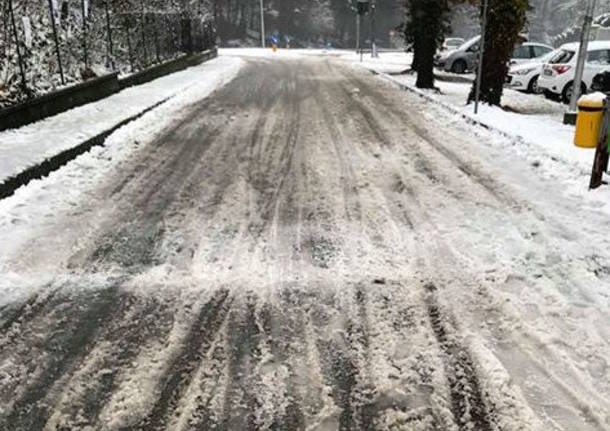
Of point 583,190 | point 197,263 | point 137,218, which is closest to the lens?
point 197,263

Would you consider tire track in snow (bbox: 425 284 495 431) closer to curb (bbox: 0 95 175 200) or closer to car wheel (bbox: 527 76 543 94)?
curb (bbox: 0 95 175 200)

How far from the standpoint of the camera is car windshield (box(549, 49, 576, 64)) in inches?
584

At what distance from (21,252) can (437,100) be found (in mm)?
10894

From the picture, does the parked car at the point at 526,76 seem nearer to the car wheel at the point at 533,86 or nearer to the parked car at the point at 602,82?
the car wheel at the point at 533,86

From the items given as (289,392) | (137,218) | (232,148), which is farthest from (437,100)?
(289,392)

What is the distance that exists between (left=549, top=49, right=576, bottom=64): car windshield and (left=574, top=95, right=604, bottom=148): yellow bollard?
27.7 ft

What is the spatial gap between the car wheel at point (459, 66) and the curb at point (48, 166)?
61.7ft

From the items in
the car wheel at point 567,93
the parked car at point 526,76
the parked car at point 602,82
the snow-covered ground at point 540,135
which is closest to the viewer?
the snow-covered ground at point 540,135

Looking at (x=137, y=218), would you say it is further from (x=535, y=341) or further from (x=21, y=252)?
(x=535, y=341)

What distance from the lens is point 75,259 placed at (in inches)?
179

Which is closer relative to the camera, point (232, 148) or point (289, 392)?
point (289, 392)

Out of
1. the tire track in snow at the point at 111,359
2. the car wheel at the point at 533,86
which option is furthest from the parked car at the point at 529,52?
the tire track in snow at the point at 111,359

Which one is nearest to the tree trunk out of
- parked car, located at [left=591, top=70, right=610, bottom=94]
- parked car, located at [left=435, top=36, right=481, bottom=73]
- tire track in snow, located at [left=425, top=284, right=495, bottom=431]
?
→ parked car, located at [left=591, top=70, right=610, bottom=94]

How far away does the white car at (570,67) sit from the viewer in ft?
48.2
